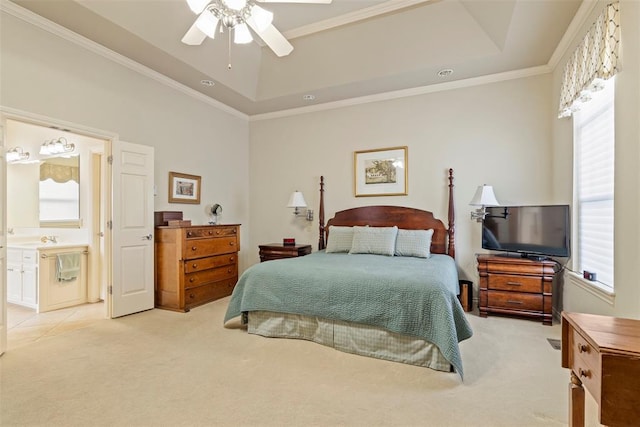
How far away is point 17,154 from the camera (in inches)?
186

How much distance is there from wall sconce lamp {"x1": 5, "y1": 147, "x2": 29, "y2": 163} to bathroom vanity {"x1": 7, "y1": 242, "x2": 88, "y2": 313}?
1.40 metres

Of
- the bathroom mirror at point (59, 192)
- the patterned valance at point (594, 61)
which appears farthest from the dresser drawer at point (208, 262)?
the patterned valance at point (594, 61)

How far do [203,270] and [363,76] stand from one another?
3360 millimetres

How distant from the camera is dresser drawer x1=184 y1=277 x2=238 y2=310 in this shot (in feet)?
13.3

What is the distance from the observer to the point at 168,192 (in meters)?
4.38

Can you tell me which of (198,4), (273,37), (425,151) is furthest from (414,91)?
(198,4)

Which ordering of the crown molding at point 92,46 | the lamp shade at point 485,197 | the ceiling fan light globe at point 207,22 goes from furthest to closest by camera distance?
the lamp shade at point 485,197, the crown molding at point 92,46, the ceiling fan light globe at point 207,22

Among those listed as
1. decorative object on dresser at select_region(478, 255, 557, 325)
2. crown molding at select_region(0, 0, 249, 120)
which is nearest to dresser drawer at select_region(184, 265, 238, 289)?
crown molding at select_region(0, 0, 249, 120)

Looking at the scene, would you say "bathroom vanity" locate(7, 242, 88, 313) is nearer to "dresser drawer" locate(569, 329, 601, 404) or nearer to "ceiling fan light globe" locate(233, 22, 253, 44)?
"ceiling fan light globe" locate(233, 22, 253, 44)

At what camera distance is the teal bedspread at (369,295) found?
2391 mm

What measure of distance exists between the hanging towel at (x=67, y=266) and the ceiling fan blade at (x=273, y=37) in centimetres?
382

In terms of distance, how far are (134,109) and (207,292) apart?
2.52 metres

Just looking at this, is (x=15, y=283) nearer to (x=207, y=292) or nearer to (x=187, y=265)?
(x=187, y=265)

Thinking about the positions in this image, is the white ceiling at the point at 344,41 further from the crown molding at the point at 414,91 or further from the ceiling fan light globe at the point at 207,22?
the ceiling fan light globe at the point at 207,22
